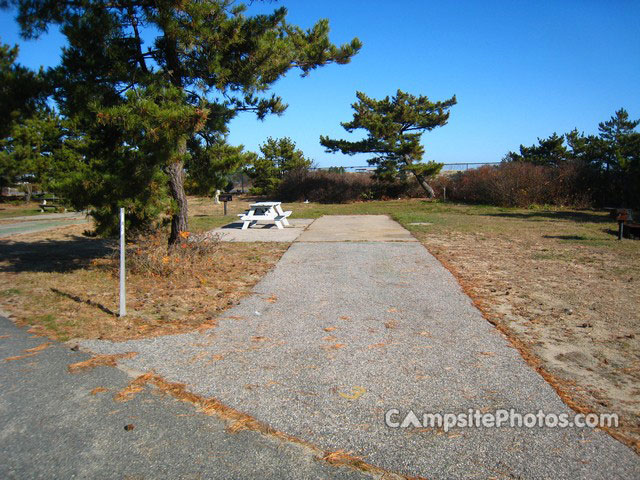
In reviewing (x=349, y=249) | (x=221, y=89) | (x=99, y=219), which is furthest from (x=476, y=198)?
(x=99, y=219)

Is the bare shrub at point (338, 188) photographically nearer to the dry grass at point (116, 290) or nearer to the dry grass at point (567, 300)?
the dry grass at point (567, 300)

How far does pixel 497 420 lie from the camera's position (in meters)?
3.02

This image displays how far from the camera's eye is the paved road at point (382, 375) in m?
2.65

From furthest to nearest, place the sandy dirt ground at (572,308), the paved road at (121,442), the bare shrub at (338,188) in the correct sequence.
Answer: the bare shrub at (338,188) < the sandy dirt ground at (572,308) < the paved road at (121,442)

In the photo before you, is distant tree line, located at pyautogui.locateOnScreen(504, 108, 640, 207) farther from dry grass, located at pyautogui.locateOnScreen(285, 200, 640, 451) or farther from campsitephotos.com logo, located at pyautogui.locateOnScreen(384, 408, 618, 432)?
campsitephotos.com logo, located at pyautogui.locateOnScreen(384, 408, 618, 432)

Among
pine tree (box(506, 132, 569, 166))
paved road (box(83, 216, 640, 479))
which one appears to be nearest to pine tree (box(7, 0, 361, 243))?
paved road (box(83, 216, 640, 479))

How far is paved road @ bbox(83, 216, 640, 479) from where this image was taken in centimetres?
265

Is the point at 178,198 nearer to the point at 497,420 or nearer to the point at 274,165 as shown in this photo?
the point at 497,420

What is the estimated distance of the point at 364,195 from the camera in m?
29.6

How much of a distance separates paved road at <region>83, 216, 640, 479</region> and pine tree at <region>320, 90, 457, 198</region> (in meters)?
21.2

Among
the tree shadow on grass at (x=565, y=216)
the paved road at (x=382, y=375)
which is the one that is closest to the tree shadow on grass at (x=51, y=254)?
the paved road at (x=382, y=375)

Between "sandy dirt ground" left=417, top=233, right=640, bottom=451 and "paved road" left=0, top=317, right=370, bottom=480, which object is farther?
"sandy dirt ground" left=417, top=233, right=640, bottom=451

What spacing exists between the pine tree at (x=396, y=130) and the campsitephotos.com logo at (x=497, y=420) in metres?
24.5

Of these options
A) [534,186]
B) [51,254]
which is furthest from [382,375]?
[534,186]
